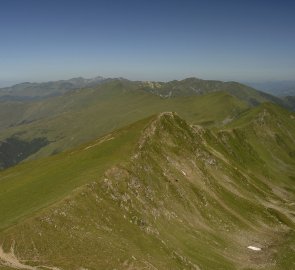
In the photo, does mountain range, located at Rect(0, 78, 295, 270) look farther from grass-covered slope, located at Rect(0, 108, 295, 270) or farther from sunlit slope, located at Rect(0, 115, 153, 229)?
sunlit slope, located at Rect(0, 115, 153, 229)

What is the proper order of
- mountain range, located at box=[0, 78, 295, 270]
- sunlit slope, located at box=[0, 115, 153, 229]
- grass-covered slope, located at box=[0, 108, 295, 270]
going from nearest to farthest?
grass-covered slope, located at box=[0, 108, 295, 270], mountain range, located at box=[0, 78, 295, 270], sunlit slope, located at box=[0, 115, 153, 229]

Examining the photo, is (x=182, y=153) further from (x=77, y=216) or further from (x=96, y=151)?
(x=77, y=216)

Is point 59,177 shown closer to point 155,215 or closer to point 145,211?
point 145,211

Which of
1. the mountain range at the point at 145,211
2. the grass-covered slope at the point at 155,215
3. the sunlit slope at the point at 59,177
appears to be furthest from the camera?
the sunlit slope at the point at 59,177

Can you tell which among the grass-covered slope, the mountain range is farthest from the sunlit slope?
the grass-covered slope

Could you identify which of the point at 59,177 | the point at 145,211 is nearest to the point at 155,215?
the point at 145,211

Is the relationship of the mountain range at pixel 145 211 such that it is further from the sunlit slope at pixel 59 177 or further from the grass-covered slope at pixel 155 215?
the sunlit slope at pixel 59 177

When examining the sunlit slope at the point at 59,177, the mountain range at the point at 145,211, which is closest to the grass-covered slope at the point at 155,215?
the mountain range at the point at 145,211

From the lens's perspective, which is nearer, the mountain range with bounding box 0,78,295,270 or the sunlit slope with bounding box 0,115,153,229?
the mountain range with bounding box 0,78,295,270

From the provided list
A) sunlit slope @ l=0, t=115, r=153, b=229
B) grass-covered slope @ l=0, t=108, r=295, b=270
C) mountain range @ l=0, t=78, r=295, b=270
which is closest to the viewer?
grass-covered slope @ l=0, t=108, r=295, b=270
